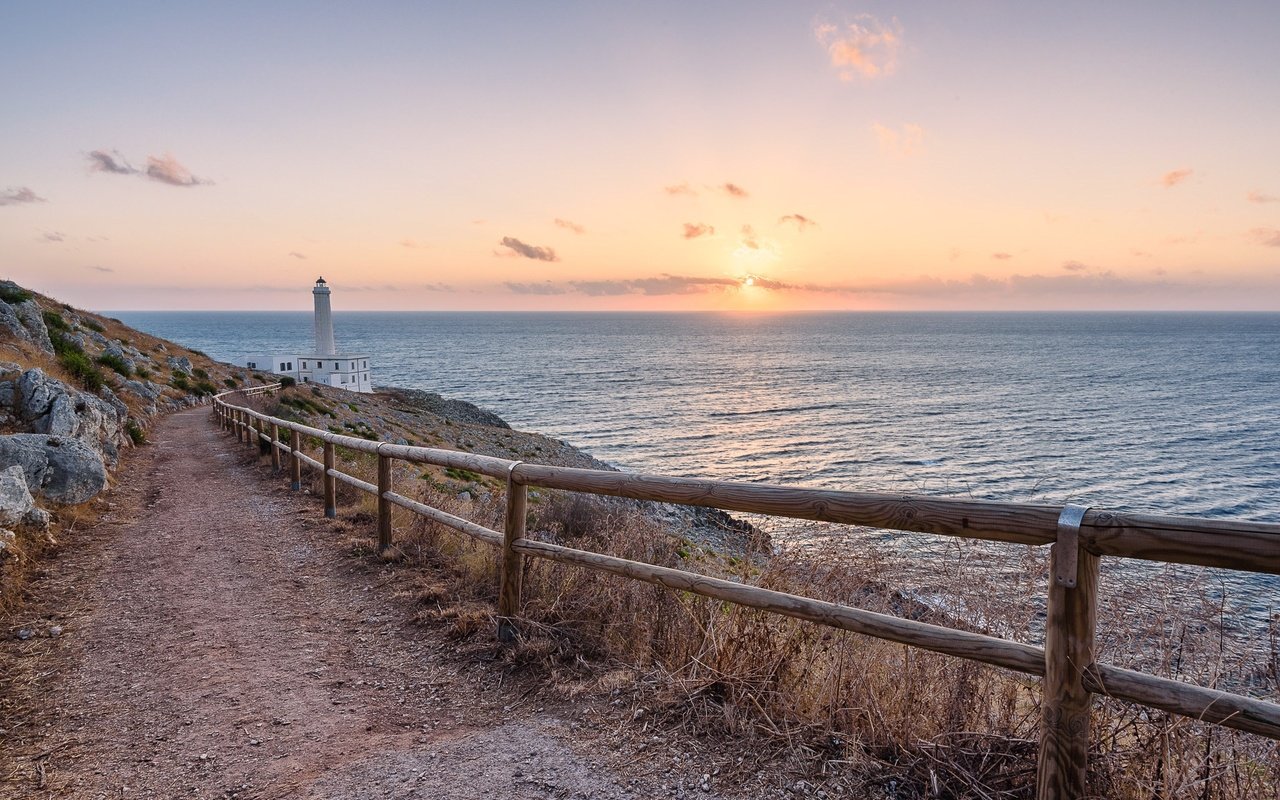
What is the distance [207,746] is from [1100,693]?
4596 mm

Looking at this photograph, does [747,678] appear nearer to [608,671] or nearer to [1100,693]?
[608,671]

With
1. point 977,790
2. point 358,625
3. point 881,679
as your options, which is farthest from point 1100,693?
point 358,625

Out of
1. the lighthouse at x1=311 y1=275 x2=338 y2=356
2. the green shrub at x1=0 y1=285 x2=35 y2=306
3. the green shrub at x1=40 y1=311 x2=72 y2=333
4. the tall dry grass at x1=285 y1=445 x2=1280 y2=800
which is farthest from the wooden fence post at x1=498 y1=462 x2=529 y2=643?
the lighthouse at x1=311 y1=275 x2=338 y2=356

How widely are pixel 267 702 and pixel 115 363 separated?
92.6 ft

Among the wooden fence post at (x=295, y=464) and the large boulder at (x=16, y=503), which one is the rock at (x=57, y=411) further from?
the large boulder at (x=16, y=503)

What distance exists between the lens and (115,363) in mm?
26781

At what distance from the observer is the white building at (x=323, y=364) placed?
2608 inches

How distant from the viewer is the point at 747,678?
4016 mm

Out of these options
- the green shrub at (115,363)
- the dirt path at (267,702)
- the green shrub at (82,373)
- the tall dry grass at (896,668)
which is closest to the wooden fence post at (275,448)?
the dirt path at (267,702)

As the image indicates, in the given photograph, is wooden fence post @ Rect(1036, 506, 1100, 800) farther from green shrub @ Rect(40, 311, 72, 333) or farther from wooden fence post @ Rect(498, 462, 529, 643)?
green shrub @ Rect(40, 311, 72, 333)

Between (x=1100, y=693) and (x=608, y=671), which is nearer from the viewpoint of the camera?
(x=1100, y=693)

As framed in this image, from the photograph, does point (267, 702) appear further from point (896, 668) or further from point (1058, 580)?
point (1058, 580)

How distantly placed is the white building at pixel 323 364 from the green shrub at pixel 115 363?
36678 millimetres

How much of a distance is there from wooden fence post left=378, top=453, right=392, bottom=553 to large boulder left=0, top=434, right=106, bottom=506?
5259 millimetres
